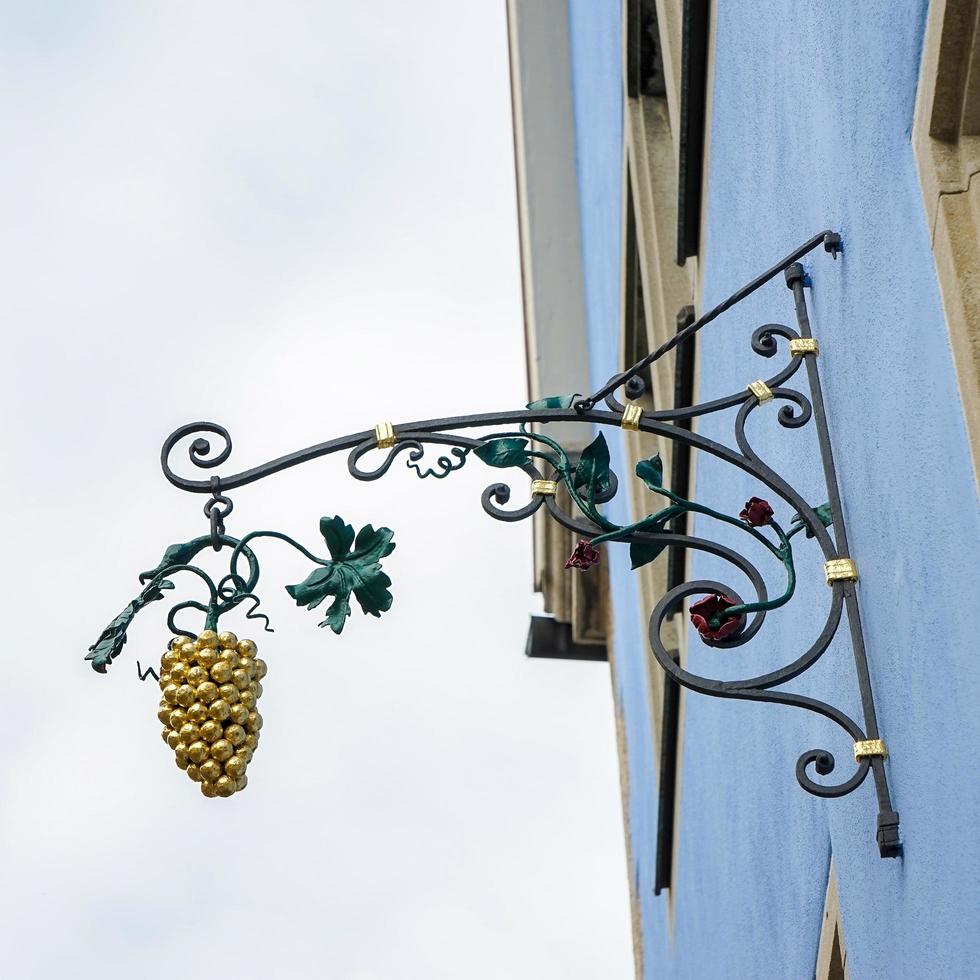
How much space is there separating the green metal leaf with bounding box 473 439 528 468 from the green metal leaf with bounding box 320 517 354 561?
245mm

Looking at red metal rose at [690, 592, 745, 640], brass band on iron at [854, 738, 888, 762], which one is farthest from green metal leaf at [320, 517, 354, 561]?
brass band on iron at [854, 738, 888, 762]

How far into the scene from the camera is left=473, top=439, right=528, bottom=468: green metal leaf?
295 cm

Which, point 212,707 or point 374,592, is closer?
point 212,707

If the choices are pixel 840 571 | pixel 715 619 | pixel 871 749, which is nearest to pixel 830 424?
pixel 840 571

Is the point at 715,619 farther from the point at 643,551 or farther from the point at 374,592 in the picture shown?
the point at 374,592

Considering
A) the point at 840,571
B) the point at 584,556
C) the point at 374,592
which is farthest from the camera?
the point at 374,592

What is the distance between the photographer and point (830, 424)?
2.96m

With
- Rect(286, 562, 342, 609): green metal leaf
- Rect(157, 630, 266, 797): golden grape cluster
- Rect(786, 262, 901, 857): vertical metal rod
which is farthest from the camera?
Rect(286, 562, 342, 609): green metal leaf

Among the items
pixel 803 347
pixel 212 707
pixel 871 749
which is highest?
pixel 803 347

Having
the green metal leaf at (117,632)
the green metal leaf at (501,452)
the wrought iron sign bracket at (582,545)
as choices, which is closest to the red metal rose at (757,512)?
the wrought iron sign bracket at (582,545)

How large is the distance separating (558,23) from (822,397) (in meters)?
8.91

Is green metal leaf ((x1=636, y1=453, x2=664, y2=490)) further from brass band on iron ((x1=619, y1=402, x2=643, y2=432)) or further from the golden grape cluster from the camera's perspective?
the golden grape cluster

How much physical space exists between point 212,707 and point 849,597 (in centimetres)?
94

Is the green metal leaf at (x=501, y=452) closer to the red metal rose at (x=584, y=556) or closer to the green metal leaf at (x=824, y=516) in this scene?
the red metal rose at (x=584, y=556)
